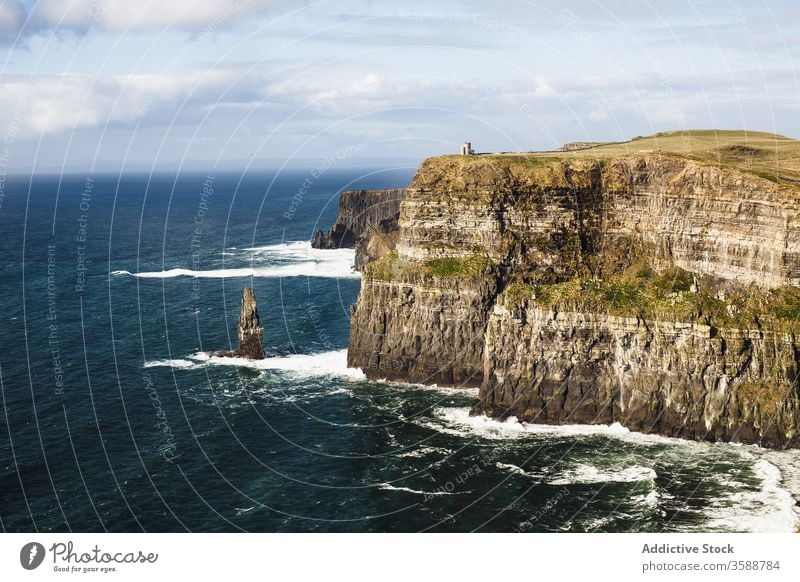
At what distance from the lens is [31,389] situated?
90062 mm

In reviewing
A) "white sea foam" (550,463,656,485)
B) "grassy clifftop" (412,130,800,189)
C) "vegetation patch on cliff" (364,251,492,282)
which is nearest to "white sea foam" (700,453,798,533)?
"white sea foam" (550,463,656,485)

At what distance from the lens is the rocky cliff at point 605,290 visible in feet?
250

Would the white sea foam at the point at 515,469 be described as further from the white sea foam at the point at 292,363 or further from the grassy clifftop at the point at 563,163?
the grassy clifftop at the point at 563,163

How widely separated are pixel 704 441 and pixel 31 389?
241 ft

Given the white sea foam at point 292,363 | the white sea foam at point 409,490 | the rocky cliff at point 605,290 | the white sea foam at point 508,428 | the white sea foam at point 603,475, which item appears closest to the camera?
the white sea foam at point 409,490

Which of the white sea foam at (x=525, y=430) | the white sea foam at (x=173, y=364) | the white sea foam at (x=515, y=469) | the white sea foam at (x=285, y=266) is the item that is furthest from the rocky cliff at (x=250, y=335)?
the white sea foam at (x=285, y=266)

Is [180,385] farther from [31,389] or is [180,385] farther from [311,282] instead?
[311,282]

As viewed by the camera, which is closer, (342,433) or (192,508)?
(192,508)
